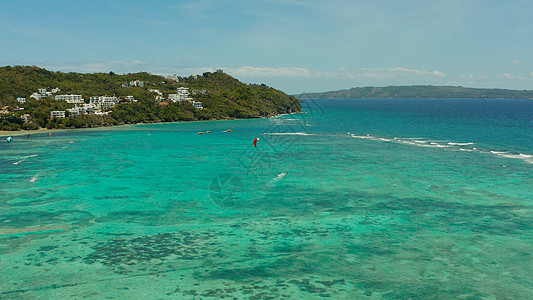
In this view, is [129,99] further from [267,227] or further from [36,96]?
[267,227]

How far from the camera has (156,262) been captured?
100 ft

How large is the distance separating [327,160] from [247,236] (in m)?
41.1

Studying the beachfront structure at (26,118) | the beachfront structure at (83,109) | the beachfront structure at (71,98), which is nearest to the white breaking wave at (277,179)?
the beachfront structure at (26,118)

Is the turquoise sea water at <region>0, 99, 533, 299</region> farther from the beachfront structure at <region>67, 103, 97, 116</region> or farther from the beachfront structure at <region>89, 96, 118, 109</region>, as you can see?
the beachfront structure at <region>89, 96, 118, 109</region>

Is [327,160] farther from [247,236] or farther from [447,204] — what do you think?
[247,236]

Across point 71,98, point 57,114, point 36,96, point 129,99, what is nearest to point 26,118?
point 57,114

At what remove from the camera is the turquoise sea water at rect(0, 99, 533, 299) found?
27453mm

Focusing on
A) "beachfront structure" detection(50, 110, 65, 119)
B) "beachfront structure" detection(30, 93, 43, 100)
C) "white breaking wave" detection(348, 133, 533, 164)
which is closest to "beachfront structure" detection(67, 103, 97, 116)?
"beachfront structure" detection(50, 110, 65, 119)

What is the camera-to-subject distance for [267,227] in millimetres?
38656

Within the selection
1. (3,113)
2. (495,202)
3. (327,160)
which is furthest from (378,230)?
(3,113)

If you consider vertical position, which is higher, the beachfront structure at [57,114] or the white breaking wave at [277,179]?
the beachfront structure at [57,114]

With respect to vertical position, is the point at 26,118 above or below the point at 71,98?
below

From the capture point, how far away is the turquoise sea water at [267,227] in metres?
27.5

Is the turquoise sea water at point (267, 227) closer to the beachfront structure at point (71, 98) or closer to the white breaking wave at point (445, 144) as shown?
the white breaking wave at point (445, 144)
